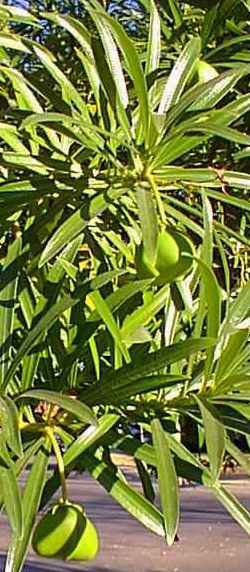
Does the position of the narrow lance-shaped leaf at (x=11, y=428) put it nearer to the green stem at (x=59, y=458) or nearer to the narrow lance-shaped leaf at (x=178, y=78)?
the green stem at (x=59, y=458)

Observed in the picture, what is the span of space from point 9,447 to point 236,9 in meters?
0.62

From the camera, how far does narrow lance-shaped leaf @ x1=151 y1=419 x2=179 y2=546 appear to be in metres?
0.66

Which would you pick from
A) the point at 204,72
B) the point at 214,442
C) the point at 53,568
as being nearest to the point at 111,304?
the point at 214,442

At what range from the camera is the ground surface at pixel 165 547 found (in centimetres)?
650

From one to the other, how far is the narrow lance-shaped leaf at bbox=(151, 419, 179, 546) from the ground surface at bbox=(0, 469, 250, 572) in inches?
197

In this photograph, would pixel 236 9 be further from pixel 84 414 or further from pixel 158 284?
pixel 84 414

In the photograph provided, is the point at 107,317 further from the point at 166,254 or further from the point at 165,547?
the point at 165,547

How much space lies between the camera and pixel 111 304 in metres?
0.72

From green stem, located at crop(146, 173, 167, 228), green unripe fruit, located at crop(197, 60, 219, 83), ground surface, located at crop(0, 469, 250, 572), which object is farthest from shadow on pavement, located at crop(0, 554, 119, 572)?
green stem, located at crop(146, 173, 167, 228)

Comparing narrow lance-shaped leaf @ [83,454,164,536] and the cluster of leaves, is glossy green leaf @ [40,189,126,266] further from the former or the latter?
narrow lance-shaped leaf @ [83,454,164,536]

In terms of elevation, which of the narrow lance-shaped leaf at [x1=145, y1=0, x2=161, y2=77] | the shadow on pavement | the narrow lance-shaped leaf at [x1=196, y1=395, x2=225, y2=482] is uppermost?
the narrow lance-shaped leaf at [x1=145, y1=0, x2=161, y2=77]

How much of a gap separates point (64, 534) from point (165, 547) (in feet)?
21.9

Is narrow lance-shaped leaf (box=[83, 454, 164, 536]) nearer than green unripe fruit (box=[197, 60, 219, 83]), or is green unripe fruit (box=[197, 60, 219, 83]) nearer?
narrow lance-shaped leaf (box=[83, 454, 164, 536])

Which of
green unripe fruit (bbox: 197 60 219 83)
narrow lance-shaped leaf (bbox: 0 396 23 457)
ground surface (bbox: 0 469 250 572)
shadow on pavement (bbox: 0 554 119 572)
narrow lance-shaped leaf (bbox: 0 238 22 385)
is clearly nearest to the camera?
narrow lance-shaped leaf (bbox: 0 396 23 457)
